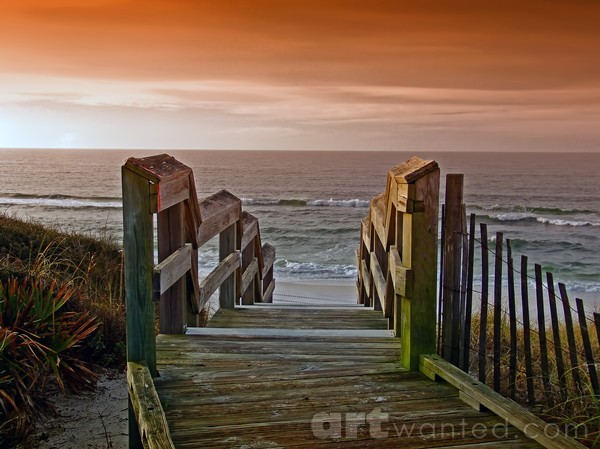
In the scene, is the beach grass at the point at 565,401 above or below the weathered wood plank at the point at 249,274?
below

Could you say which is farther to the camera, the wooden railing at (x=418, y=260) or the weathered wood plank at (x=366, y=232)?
the weathered wood plank at (x=366, y=232)

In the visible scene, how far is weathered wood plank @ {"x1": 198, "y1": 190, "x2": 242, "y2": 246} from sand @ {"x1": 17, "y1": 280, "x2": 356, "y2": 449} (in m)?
1.39

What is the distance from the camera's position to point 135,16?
15172mm

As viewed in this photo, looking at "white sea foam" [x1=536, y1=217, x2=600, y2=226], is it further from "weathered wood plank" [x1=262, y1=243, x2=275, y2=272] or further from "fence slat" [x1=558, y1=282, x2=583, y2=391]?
"fence slat" [x1=558, y1=282, x2=583, y2=391]

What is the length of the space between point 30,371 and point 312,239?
2341 cm

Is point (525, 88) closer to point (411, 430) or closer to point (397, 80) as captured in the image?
point (397, 80)

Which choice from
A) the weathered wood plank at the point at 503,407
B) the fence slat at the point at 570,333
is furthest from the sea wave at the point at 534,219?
the weathered wood plank at the point at 503,407

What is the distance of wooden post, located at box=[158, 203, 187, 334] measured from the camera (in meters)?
4.16

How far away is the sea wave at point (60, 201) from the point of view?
1576 inches

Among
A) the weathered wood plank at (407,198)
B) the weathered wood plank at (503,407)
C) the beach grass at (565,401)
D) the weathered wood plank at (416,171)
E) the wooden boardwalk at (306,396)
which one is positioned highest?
the weathered wood plank at (416,171)

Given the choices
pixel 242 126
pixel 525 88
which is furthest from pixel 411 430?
pixel 242 126

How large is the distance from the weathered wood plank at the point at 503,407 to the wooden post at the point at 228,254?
3046 mm

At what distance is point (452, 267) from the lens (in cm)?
425

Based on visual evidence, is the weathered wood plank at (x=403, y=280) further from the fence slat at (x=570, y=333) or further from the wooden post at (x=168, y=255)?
the wooden post at (x=168, y=255)
